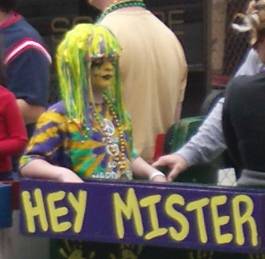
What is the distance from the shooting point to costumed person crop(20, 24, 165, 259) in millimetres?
3908

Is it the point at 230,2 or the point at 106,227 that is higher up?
the point at 106,227

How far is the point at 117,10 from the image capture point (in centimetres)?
487

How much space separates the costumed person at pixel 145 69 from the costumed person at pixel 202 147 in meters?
0.49

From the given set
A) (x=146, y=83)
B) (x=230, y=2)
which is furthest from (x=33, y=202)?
(x=230, y=2)

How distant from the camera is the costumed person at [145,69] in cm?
478

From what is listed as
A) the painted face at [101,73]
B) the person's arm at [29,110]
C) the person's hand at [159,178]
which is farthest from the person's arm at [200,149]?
the person's arm at [29,110]

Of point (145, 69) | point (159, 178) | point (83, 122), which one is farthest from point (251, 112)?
point (145, 69)

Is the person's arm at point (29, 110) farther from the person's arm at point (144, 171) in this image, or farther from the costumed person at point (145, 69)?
the person's arm at point (144, 171)

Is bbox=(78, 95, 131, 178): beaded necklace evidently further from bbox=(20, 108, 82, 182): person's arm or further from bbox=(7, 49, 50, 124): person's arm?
bbox=(7, 49, 50, 124): person's arm

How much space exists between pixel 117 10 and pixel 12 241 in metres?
1.36

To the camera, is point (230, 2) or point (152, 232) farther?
point (230, 2)

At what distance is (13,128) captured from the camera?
450 centimetres

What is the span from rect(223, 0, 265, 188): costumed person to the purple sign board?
0.26 m

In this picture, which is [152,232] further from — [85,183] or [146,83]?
[146,83]
